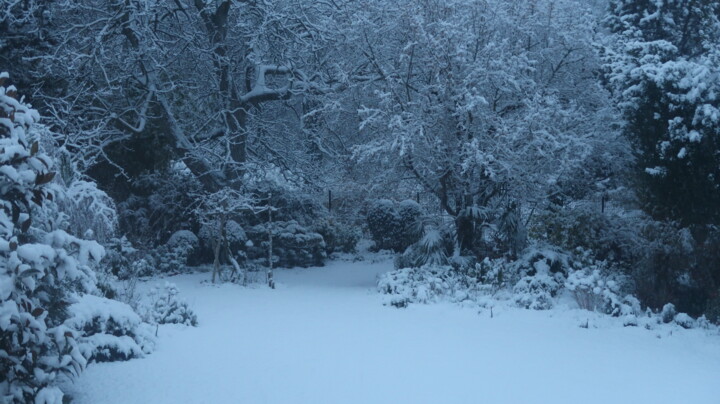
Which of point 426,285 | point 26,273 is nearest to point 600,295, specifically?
point 426,285

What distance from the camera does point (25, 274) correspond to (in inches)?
124

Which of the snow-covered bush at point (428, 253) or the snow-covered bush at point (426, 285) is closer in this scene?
the snow-covered bush at point (426, 285)

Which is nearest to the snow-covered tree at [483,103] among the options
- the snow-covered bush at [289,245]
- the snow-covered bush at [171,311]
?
the snow-covered bush at [289,245]

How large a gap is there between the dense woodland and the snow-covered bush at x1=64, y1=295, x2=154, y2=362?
0.02m

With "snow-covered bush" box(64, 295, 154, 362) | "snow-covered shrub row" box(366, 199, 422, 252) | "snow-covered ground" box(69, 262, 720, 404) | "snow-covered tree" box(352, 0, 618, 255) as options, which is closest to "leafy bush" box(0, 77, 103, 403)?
"snow-covered ground" box(69, 262, 720, 404)

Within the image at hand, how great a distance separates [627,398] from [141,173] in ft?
33.9

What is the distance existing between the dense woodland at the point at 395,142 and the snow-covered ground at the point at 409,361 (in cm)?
49

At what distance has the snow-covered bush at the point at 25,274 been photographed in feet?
10.5

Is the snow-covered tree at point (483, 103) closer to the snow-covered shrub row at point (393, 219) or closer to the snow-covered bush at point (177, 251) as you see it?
the snow-covered shrub row at point (393, 219)

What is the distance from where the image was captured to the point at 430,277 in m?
9.31

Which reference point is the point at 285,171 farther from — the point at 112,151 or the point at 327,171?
the point at 112,151

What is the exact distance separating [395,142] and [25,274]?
6.84 metres

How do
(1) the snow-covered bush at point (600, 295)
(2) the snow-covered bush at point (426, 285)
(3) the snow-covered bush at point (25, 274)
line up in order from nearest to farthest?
(3) the snow-covered bush at point (25, 274), (1) the snow-covered bush at point (600, 295), (2) the snow-covered bush at point (426, 285)

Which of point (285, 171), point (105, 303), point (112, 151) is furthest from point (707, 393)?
point (112, 151)
